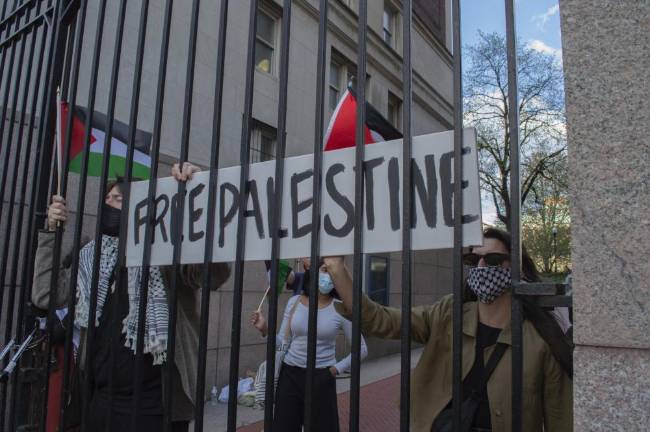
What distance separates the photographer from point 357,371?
73.2 inches

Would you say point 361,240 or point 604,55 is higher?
point 604,55

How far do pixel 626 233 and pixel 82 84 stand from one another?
21.9ft

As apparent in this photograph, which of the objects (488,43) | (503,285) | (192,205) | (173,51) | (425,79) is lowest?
(503,285)

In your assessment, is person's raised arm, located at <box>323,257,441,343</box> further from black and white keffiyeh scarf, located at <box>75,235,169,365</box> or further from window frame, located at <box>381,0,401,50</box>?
window frame, located at <box>381,0,401,50</box>

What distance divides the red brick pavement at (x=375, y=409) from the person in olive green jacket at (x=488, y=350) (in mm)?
4508

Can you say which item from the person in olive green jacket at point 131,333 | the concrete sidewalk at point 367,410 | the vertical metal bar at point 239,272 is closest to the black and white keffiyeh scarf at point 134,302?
the person in olive green jacket at point 131,333

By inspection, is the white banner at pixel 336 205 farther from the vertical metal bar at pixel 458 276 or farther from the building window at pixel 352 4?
the building window at pixel 352 4

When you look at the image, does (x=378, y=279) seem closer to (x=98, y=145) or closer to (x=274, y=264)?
(x=98, y=145)

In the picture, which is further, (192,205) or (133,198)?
(133,198)

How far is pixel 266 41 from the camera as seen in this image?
10836mm

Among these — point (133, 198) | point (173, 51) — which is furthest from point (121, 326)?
point (173, 51)

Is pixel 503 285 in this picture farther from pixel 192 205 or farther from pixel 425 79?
pixel 425 79

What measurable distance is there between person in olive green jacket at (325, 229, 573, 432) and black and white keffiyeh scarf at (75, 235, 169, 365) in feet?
3.30

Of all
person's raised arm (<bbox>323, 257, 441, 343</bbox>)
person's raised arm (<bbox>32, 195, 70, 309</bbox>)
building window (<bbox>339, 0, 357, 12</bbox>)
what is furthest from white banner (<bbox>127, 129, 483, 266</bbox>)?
building window (<bbox>339, 0, 357, 12</bbox>)
